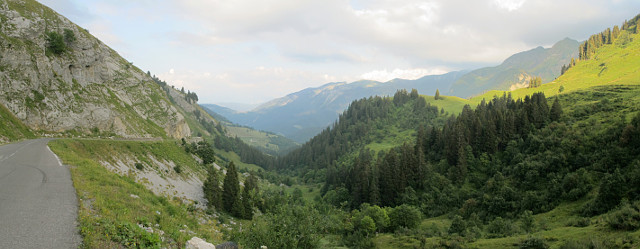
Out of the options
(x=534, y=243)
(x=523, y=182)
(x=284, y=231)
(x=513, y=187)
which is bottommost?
(x=513, y=187)

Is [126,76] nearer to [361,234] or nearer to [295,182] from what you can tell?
[361,234]

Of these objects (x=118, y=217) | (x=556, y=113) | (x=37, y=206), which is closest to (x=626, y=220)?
(x=118, y=217)

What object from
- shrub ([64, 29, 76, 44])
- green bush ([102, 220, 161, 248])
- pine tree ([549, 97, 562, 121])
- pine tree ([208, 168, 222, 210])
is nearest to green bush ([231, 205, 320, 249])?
green bush ([102, 220, 161, 248])

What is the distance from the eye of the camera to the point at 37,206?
14977 mm

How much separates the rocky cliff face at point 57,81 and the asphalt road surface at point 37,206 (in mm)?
38735

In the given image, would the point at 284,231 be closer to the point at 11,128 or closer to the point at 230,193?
the point at 230,193

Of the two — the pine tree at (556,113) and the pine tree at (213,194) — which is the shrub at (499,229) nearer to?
the pine tree at (213,194)

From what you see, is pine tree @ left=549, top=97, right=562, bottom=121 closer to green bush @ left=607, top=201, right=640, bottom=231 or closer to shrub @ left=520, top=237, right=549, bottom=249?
green bush @ left=607, top=201, right=640, bottom=231

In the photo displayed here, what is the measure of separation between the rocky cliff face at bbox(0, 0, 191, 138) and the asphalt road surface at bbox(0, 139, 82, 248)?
38735mm

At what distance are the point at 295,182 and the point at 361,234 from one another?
134m

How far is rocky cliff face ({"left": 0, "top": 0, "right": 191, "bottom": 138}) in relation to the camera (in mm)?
53250

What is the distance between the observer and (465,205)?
61500mm

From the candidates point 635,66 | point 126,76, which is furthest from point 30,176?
point 635,66

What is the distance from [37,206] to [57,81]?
6493 centimetres
